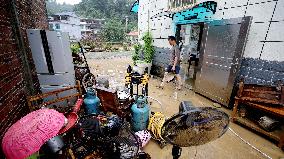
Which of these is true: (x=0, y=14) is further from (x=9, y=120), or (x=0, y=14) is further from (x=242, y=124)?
(x=242, y=124)

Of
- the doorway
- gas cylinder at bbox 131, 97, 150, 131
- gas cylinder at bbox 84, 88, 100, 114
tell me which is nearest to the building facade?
the doorway

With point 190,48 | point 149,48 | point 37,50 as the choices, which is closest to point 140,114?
point 37,50

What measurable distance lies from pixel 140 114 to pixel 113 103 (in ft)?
2.68

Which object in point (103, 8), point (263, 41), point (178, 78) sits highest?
point (103, 8)

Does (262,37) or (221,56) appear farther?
(221,56)

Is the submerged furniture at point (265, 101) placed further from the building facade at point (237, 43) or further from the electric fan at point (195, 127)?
the electric fan at point (195, 127)

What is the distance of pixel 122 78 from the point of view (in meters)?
9.88

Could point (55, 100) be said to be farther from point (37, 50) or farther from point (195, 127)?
point (195, 127)

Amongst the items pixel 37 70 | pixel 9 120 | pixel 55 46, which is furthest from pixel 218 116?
pixel 37 70

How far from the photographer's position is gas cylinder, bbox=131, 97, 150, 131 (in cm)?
431

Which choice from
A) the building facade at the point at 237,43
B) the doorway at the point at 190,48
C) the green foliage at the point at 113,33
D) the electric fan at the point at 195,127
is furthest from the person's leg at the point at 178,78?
the green foliage at the point at 113,33

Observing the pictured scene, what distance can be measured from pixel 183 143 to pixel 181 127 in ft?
0.68

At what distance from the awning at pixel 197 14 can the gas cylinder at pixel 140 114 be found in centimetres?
450

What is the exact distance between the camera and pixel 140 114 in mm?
4301
